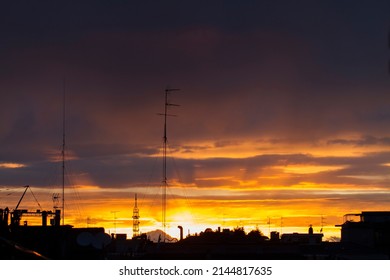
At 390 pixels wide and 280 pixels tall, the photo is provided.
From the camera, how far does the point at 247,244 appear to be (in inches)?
2410

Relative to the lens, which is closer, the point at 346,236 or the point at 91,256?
the point at 91,256

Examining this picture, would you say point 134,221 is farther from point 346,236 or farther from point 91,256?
point 91,256

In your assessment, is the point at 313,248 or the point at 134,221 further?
the point at 134,221

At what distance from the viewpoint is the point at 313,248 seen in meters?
65.4

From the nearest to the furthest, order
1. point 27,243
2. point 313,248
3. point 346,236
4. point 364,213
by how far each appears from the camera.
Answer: point 27,243 < point 313,248 < point 346,236 < point 364,213
